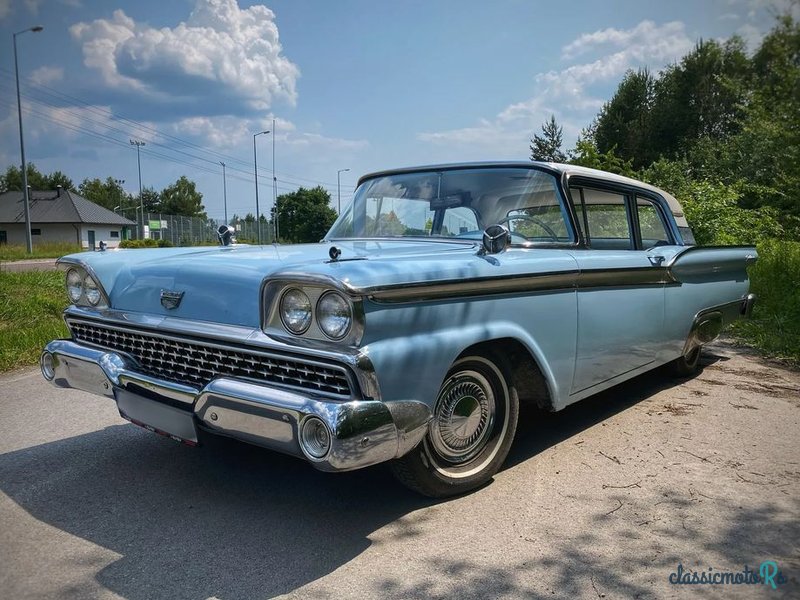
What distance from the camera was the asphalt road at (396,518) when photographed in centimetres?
209

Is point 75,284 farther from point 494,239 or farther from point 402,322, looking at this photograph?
point 494,239

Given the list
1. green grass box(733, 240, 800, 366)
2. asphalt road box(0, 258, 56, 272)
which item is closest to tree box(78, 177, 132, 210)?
asphalt road box(0, 258, 56, 272)

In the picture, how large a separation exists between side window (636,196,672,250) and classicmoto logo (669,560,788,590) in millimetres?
2417

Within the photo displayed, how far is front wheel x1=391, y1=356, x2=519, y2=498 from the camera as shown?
254cm

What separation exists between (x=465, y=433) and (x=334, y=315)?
910 mm

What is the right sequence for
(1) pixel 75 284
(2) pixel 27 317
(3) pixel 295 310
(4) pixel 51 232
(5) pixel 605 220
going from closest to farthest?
(3) pixel 295 310
(1) pixel 75 284
(5) pixel 605 220
(2) pixel 27 317
(4) pixel 51 232

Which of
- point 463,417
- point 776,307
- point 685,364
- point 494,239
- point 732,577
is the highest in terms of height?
point 494,239

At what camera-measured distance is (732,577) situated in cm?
211

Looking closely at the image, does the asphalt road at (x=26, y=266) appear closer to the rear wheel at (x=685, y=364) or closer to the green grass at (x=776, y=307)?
the rear wheel at (x=685, y=364)

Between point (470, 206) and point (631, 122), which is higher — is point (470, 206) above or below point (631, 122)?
below

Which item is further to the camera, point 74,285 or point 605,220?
point 605,220

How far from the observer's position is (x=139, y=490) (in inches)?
112

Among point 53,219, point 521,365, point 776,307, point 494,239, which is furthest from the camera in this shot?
point 53,219

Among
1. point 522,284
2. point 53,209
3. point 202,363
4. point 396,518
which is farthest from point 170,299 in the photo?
point 53,209
